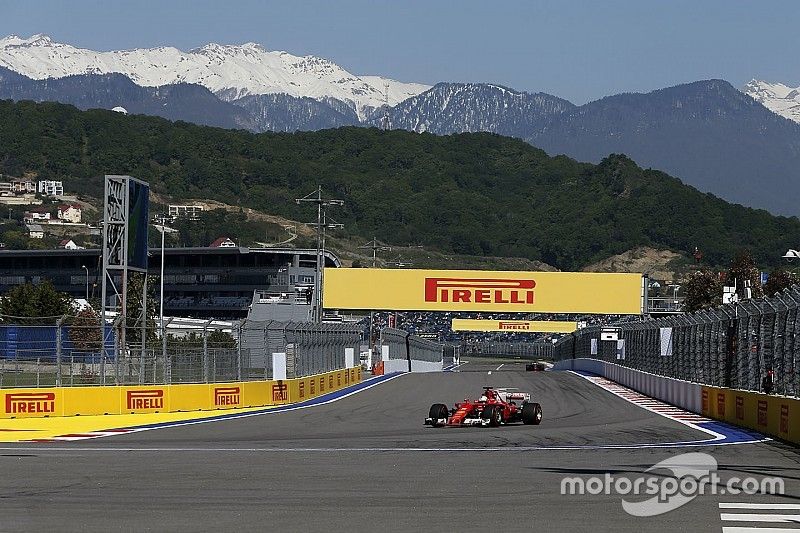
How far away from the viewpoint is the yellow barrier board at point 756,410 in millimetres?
22141

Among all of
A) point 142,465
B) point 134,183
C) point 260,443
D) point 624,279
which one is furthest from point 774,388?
point 624,279

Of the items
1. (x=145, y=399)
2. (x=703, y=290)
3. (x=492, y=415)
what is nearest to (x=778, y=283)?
(x=703, y=290)

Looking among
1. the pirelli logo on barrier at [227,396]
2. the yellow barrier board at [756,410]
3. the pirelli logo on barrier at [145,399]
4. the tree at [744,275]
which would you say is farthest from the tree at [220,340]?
the tree at [744,275]

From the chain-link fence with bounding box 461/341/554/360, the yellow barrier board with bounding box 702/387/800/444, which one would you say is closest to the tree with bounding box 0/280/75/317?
the chain-link fence with bounding box 461/341/554/360

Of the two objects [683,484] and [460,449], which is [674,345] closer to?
[460,449]

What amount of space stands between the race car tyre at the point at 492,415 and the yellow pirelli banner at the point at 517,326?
359 ft

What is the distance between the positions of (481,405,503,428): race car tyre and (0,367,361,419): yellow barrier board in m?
8.42

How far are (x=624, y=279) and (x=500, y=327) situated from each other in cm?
4078

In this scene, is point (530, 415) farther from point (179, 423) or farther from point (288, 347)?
point (288, 347)

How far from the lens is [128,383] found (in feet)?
101

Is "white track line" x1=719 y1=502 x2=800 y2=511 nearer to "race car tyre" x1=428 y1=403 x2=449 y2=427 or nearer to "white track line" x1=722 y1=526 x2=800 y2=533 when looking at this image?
"white track line" x1=722 y1=526 x2=800 y2=533

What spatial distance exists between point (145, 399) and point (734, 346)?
43.4ft

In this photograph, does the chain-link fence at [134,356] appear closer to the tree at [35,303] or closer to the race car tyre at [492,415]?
the race car tyre at [492,415]

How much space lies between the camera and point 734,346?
29.1 m
